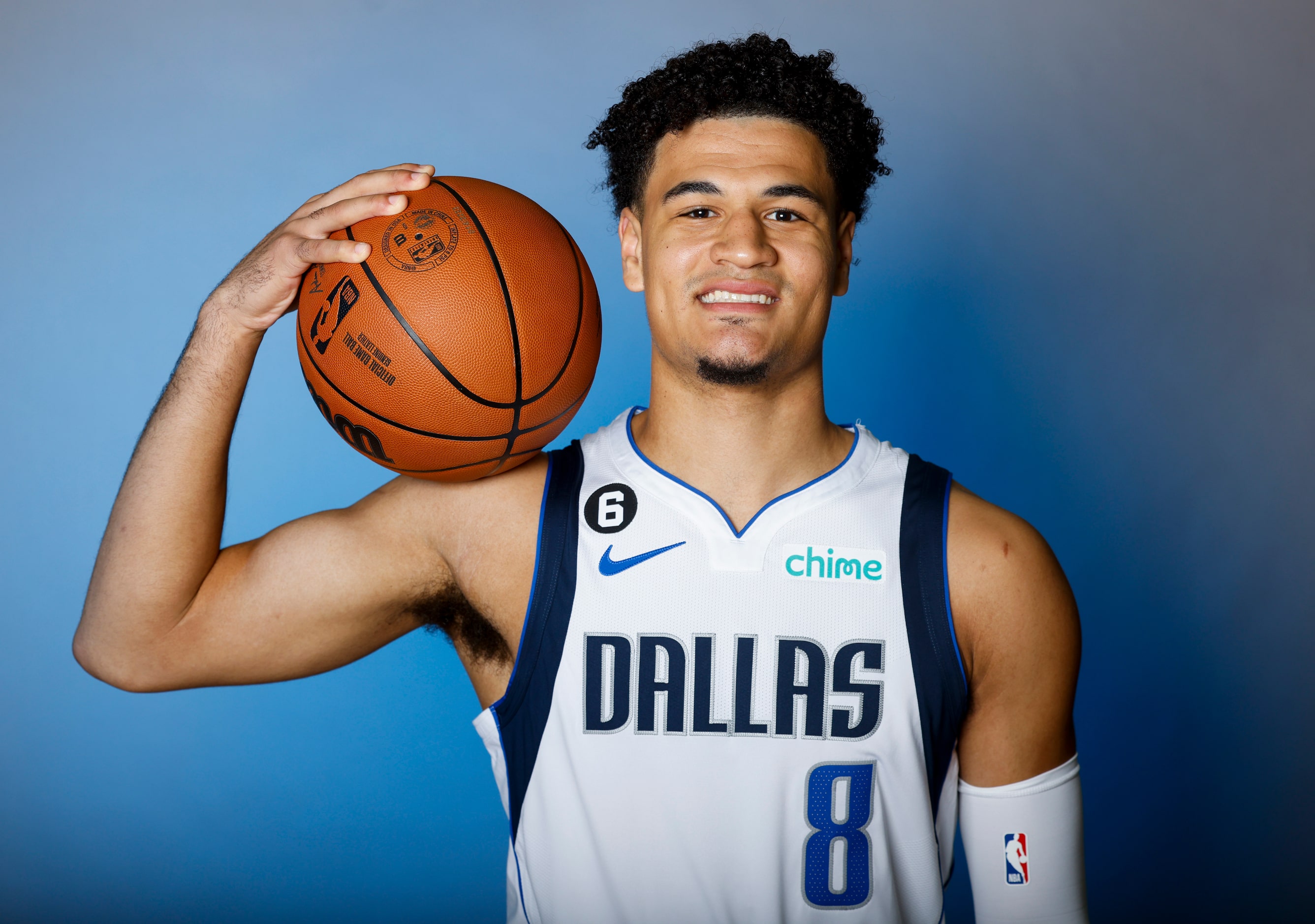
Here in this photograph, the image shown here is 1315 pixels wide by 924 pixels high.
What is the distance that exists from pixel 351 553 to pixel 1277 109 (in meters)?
3.24

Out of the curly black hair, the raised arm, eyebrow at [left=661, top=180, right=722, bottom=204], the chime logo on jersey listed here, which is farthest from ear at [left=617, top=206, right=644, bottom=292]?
the chime logo on jersey

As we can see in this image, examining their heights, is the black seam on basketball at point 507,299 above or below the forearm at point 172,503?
above

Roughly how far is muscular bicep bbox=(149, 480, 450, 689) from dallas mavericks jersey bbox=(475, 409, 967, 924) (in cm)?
26

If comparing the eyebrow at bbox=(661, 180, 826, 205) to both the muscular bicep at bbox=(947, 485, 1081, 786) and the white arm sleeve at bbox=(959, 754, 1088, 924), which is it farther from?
the white arm sleeve at bbox=(959, 754, 1088, 924)

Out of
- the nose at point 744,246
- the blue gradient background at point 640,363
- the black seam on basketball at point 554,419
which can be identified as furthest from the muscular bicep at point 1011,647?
the blue gradient background at point 640,363

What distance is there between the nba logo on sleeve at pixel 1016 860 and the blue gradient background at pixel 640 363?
1.63m

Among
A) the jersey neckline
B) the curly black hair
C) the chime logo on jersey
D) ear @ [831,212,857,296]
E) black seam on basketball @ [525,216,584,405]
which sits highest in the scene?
the curly black hair

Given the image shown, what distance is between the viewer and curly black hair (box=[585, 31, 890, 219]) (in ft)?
6.40

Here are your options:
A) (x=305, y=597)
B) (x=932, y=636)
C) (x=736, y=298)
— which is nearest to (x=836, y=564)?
(x=932, y=636)

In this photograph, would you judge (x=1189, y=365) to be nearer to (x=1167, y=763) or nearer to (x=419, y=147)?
(x=1167, y=763)

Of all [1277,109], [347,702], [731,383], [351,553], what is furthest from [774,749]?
[1277,109]

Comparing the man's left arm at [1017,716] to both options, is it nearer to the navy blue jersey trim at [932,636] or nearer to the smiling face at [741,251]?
the navy blue jersey trim at [932,636]

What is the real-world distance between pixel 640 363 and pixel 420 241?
1681 mm

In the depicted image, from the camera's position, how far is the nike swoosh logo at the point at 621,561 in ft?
5.92
